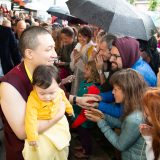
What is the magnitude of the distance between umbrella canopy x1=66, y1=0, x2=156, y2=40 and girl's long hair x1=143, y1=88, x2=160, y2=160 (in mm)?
1339

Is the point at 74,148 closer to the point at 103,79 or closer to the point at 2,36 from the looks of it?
the point at 103,79

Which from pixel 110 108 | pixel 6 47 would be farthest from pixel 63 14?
pixel 110 108

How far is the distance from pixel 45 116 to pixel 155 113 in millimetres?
763

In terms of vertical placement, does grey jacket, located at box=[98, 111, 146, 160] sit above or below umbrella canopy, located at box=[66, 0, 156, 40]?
below

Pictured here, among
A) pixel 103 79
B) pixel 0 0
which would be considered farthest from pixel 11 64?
pixel 0 0

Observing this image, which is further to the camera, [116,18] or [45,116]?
[116,18]

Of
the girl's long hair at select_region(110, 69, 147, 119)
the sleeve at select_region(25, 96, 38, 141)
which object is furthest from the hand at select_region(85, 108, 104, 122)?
the sleeve at select_region(25, 96, 38, 141)

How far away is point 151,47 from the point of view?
14.4 ft

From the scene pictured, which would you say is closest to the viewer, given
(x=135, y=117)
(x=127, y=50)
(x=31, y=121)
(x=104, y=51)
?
(x=31, y=121)

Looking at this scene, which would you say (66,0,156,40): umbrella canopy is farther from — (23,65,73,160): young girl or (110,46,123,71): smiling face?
(23,65,73,160): young girl

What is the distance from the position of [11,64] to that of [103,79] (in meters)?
1.67

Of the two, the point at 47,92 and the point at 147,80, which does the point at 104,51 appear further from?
the point at 47,92

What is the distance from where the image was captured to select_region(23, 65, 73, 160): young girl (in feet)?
6.31

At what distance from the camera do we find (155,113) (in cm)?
175
